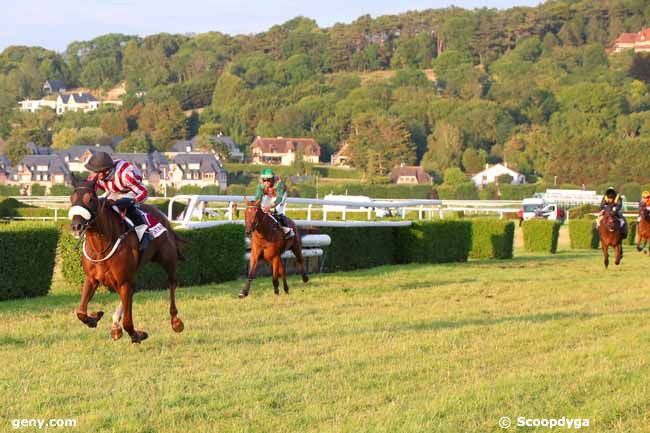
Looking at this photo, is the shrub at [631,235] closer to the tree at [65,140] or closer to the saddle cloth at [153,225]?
the saddle cloth at [153,225]

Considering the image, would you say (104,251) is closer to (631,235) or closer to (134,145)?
(631,235)

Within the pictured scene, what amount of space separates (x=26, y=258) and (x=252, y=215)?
2583 mm

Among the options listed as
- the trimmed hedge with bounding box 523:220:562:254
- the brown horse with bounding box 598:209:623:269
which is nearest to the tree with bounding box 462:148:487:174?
the trimmed hedge with bounding box 523:220:562:254

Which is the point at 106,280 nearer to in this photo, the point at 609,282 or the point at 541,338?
the point at 541,338

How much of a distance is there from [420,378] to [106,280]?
8.74 feet

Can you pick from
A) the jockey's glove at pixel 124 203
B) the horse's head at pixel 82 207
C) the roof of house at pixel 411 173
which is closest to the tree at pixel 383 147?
the roof of house at pixel 411 173

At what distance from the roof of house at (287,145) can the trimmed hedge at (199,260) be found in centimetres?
12015

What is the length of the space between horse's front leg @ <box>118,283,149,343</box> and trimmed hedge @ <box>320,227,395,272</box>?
8.78 metres

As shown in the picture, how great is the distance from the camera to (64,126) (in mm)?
163000

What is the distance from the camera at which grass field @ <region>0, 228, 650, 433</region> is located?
21.3 feet

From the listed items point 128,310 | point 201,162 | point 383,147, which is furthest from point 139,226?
point 383,147

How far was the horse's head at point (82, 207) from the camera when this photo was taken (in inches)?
322

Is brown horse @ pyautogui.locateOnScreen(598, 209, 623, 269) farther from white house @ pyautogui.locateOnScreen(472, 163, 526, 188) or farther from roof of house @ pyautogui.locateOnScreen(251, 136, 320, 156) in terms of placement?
roof of house @ pyautogui.locateOnScreen(251, 136, 320, 156)

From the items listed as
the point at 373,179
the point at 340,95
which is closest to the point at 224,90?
the point at 340,95
